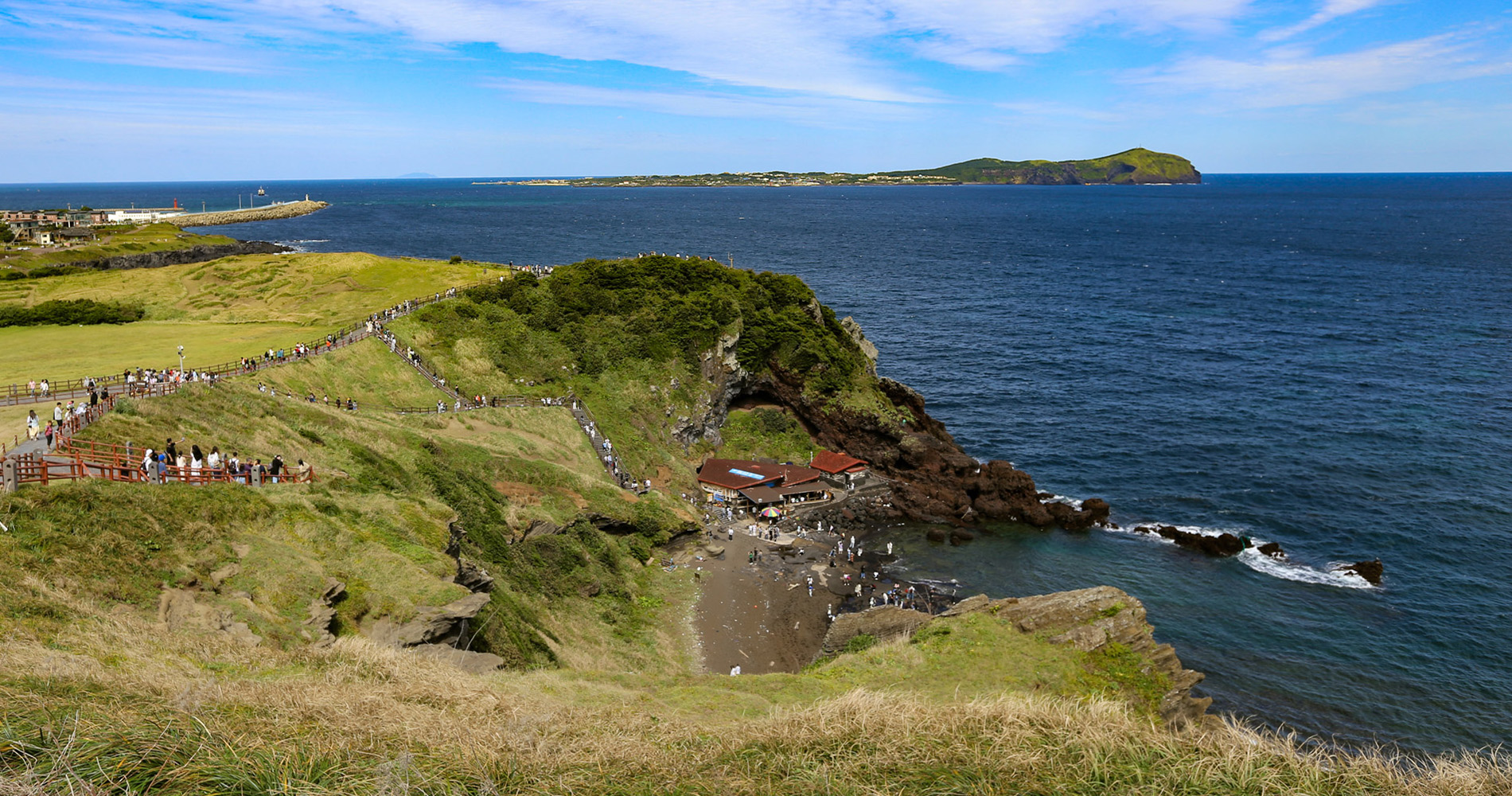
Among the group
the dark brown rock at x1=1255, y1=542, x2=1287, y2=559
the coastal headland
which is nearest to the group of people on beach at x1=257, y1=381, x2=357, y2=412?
the coastal headland

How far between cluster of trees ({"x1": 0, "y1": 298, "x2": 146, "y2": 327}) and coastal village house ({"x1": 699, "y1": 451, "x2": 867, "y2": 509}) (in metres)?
48.4

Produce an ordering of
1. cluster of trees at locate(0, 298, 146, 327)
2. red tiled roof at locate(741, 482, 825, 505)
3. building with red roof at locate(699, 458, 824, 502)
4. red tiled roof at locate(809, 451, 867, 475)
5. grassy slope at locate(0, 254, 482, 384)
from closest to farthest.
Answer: grassy slope at locate(0, 254, 482, 384)
red tiled roof at locate(741, 482, 825, 505)
building with red roof at locate(699, 458, 824, 502)
red tiled roof at locate(809, 451, 867, 475)
cluster of trees at locate(0, 298, 146, 327)

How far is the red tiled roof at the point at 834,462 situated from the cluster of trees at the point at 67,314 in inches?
2188

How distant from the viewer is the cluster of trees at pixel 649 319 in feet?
210

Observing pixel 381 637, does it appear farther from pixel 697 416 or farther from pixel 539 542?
pixel 697 416

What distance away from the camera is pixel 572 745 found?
44.5ft

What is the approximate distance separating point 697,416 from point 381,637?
4253cm

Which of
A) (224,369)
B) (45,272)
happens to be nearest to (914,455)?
(224,369)

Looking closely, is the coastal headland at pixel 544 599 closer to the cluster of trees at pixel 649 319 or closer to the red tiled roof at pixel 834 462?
the cluster of trees at pixel 649 319

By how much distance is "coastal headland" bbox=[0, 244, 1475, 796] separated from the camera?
12.9 metres

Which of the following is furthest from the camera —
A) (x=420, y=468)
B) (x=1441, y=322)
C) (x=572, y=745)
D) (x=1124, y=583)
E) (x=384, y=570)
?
(x=1441, y=322)

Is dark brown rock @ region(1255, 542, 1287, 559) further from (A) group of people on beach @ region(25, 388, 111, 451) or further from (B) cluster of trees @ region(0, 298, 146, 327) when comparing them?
(B) cluster of trees @ region(0, 298, 146, 327)

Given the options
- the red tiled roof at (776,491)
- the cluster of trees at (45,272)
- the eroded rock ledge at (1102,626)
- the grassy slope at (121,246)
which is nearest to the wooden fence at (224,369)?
the red tiled roof at (776,491)

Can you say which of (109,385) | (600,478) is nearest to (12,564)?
(109,385)
